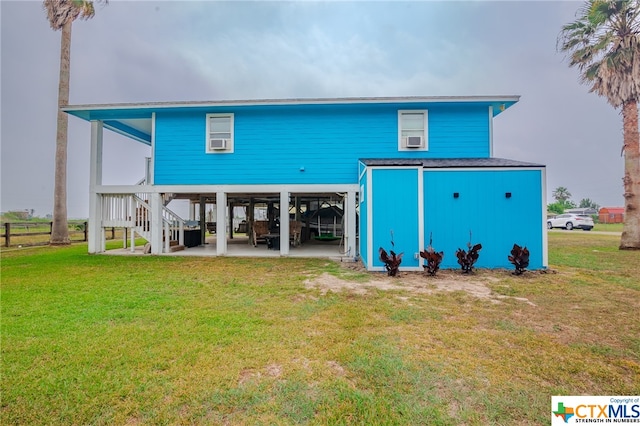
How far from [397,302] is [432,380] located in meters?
2.26

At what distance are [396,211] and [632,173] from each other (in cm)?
1098

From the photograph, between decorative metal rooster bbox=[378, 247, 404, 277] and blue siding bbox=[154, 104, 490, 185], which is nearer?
decorative metal rooster bbox=[378, 247, 404, 277]

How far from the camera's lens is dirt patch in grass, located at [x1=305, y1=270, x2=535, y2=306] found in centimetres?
538

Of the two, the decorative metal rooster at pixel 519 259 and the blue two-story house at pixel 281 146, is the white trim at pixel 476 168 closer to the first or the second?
the blue two-story house at pixel 281 146

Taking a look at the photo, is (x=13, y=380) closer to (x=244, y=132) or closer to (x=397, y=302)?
(x=397, y=302)

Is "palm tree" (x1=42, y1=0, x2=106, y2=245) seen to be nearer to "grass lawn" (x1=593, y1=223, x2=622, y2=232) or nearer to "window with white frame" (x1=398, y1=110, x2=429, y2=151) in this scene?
"window with white frame" (x1=398, y1=110, x2=429, y2=151)

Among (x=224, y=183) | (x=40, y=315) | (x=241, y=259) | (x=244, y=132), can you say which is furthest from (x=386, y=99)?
(x=40, y=315)

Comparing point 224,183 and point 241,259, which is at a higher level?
point 224,183

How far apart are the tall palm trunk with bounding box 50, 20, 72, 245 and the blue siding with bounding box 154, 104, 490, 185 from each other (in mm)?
6573

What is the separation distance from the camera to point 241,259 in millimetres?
9117

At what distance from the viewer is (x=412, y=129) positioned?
9.80 m

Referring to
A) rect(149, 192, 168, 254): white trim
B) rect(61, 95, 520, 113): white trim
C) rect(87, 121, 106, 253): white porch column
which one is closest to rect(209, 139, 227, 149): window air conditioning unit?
rect(61, 95, 520, 113): white trim

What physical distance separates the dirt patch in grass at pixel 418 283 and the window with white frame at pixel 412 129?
4.52 meters

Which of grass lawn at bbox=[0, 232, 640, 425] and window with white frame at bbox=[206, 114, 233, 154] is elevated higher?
window with white frame at bbox=[206, 114, 233, 154]
